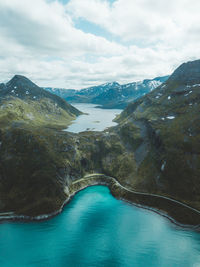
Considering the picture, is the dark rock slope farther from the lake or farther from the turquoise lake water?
the lake

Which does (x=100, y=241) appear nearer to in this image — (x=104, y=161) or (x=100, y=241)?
(x=100, y=241)

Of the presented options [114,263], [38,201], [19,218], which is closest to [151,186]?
[114,263]

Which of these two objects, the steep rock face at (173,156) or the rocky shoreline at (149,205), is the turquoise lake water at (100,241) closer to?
the rocky shoreline at (149,205)

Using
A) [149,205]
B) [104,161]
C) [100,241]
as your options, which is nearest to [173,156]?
[149,205]

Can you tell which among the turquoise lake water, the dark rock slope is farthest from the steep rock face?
the turquoise lake water

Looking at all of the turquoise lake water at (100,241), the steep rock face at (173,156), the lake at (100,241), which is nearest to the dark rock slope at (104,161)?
the steep rock face at (173,156)

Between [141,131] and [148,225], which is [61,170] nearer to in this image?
[148,225]

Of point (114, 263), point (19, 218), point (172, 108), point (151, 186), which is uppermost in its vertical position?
point (172, 108)
